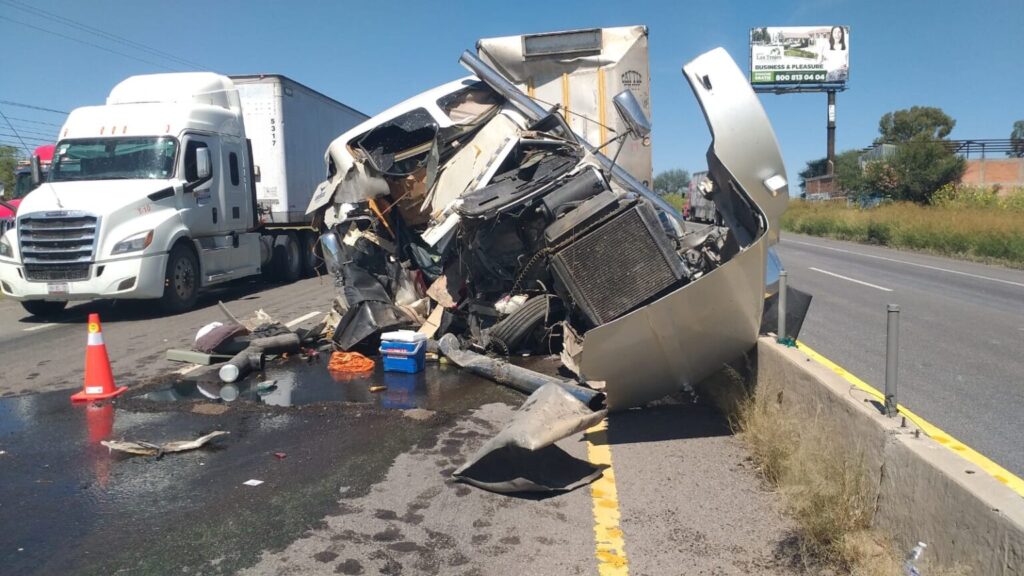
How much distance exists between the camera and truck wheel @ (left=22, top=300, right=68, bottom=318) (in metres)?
11.4

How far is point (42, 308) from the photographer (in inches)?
451

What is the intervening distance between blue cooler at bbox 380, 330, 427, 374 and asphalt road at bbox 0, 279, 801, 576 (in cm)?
54

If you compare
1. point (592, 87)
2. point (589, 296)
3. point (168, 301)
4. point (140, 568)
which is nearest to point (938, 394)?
point (589, 296)

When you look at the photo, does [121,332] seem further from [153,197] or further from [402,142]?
[402,142]

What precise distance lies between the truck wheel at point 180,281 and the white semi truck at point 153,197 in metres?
0.02

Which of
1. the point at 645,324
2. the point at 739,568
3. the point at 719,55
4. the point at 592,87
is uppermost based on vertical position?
the point at 592,87

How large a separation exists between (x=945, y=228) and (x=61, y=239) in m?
25.4

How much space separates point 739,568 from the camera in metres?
3.41

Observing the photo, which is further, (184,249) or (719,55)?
(184,249)

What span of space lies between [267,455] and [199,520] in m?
1.02

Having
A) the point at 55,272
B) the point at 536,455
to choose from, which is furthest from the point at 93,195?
the point at 536,455

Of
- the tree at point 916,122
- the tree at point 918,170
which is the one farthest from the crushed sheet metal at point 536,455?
the tree at point 916,122

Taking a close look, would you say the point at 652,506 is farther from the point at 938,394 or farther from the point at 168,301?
the point at 168,301

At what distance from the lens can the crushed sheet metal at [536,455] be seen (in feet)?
14.0
